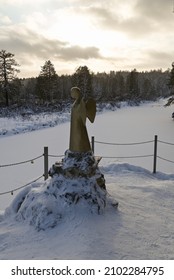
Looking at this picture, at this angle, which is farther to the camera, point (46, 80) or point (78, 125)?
point (46, 80)

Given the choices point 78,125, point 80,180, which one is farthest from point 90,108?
point 80,180

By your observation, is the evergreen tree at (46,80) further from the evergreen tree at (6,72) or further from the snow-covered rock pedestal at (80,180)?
the snow-covered rock pedestal at (80,180)

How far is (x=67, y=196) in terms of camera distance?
4.80 m

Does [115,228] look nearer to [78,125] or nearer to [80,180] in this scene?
[80,180]

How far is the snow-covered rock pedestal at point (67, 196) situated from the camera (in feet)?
15.3

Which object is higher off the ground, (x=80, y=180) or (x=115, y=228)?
(x=80, y=180)

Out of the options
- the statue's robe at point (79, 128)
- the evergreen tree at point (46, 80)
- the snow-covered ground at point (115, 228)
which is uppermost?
the evergreen tree at point (46, 80)

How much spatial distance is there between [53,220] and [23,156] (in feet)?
21.4

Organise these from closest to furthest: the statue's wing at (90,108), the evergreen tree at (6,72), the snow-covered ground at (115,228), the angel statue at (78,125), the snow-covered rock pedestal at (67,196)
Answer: the snow-covered ground at (115,228), the snow-covered rock pedestal at (67,196), the angel statue at (78,125), the statue's wing at (90,108), the evergreen tree at (6,72)

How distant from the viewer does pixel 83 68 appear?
39.5 metres

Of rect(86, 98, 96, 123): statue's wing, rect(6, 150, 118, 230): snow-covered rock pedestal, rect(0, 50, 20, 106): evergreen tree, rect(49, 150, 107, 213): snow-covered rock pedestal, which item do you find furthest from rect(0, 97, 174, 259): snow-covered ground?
rect(0, 50, 20, 106): evergreen tree

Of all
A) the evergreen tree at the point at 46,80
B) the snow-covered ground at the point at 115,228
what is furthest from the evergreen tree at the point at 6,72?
the snow-covered ground at the point at 115,228

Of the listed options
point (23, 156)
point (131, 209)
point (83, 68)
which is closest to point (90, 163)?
point (131, 209)
